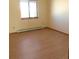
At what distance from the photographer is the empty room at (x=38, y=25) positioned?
4430mm

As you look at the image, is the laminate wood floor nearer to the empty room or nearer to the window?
the empty room

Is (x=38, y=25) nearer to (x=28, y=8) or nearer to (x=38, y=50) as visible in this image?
(x=28, y=8)

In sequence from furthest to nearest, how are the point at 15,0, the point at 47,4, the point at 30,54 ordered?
the point at 47,4
the point at 15,0
the point at 30,54

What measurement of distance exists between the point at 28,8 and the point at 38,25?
3.34 feet

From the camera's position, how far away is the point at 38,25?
6879mm

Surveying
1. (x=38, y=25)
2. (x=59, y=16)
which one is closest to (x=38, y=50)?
(x=59, y=16)

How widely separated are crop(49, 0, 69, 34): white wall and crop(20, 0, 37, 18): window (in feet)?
2.81

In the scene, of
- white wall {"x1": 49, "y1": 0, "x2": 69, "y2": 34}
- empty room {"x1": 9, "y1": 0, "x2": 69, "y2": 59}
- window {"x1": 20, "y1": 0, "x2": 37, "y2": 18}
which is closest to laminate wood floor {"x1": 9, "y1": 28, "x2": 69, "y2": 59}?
empty room {"x1": 9, "y1": 0, "x2": 69, "y2": 59}

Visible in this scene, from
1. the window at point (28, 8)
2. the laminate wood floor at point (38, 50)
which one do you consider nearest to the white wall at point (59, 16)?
the window at point (28, 8)

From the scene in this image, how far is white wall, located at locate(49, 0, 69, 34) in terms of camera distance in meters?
5.69

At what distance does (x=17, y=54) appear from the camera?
367 centimetres
